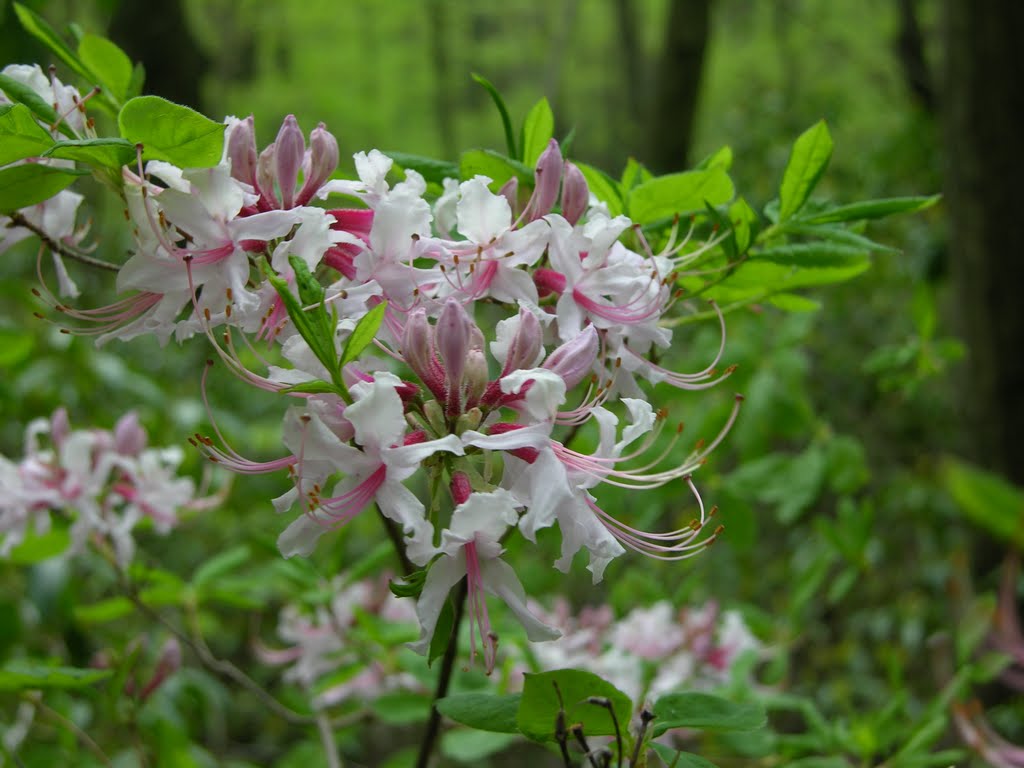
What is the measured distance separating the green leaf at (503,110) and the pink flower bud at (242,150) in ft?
0.58

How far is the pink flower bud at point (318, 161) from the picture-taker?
25.8 inches

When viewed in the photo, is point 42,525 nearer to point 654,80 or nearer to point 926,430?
point 654,80

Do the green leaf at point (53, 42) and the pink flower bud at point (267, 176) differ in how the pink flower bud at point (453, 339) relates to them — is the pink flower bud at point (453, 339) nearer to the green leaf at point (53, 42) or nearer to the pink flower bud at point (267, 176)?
the pink flower bud at point (267, 176)

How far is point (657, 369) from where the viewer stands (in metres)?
0.72

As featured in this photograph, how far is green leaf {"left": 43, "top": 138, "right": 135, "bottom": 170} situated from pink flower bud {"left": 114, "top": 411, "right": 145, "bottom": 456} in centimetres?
64

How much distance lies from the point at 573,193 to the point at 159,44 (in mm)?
3155

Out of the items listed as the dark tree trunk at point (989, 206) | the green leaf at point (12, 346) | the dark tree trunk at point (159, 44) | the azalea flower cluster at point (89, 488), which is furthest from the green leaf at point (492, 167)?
the dark tree trunk at point (159, 44)

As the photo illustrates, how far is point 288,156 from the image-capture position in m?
0.63

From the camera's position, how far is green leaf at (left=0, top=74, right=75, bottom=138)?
23.9 inches

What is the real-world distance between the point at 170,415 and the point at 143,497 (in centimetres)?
81

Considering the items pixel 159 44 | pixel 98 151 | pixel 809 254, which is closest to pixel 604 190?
pixel 809 254

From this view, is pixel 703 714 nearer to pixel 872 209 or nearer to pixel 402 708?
pixel 872 209

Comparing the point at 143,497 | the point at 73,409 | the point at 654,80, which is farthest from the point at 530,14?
the point at 143,497

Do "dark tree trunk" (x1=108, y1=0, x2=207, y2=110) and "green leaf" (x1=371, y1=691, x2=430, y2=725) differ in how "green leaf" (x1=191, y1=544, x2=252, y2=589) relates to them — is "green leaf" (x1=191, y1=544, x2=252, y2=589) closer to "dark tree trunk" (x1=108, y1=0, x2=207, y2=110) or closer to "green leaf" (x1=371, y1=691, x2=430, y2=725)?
"green leaf" (x1=371, y1=691, x2=430, y2=725)
